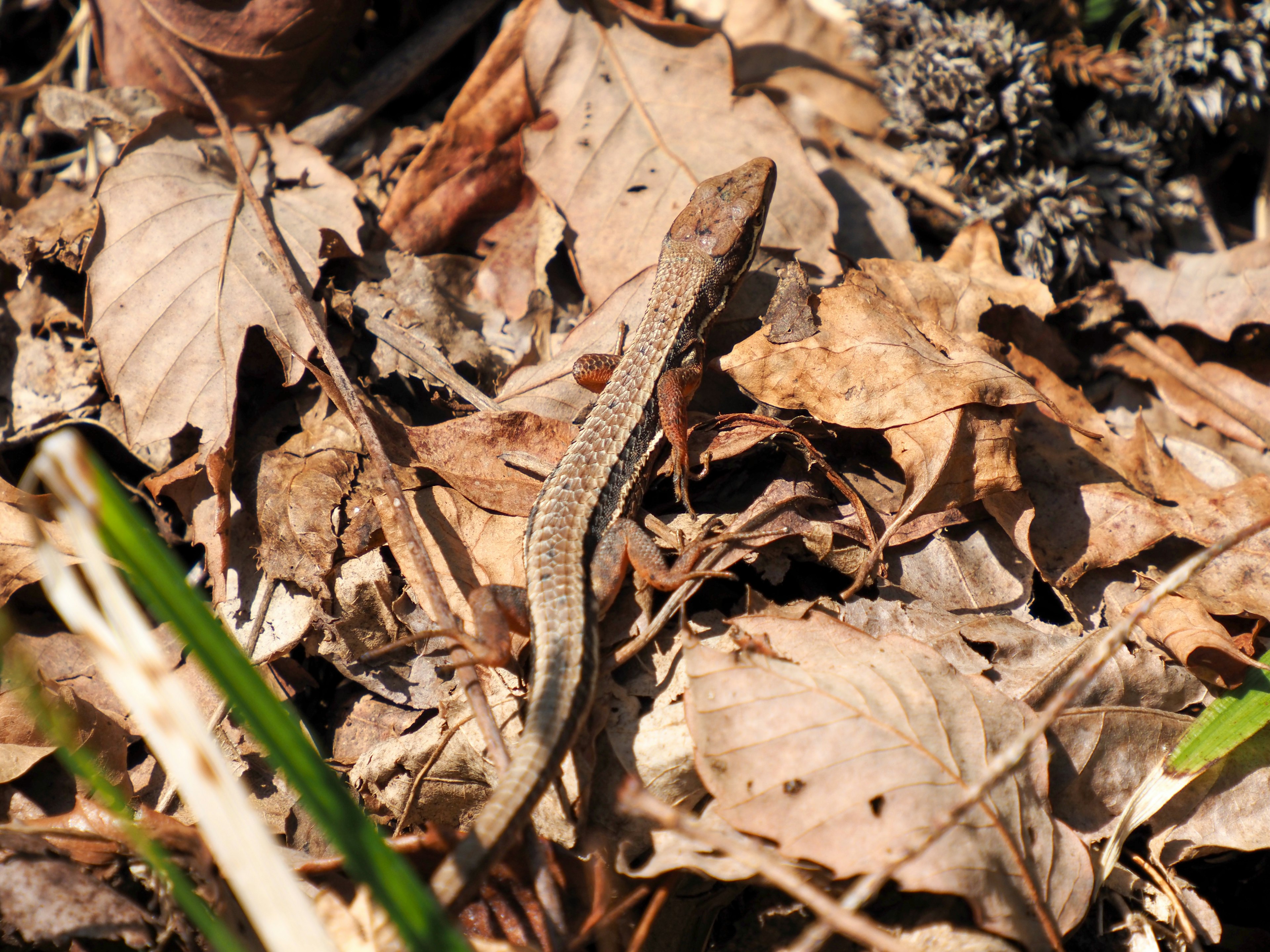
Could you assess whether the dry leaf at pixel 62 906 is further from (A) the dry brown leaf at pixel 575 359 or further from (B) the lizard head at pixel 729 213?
(B) the lizard head at pixel 729 213

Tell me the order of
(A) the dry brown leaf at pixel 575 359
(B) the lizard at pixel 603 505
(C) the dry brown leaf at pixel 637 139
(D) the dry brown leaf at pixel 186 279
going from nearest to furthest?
(B) the lizard at pixel 603 505, (D) the dry brown leaf at pixel 186 279, (A) the dry brown leaf at pixel 575 359, (C) the dry brown leaf at pixel 637 139

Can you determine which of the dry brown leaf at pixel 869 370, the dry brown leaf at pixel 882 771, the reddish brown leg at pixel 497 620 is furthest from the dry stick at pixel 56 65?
the dry brown leaf at pixel 882 771

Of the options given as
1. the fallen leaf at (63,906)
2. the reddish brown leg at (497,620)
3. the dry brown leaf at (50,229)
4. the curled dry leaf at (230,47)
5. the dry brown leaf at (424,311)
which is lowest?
the fallen leaf at (63,906)

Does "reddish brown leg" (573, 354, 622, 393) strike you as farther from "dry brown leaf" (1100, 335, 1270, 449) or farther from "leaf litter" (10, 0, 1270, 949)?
"dry brown leaf" (1100, 335, 1270, 449)

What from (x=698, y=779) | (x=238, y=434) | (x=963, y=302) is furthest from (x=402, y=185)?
(x=698, y=779)

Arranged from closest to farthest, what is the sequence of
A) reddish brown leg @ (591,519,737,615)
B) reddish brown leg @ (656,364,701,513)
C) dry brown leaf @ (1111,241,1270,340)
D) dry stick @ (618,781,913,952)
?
dry stick @ (618,781,913,952) → reddish brown leg @ (591,519,737,615) → reddish brown leg @ (656,364,701,513) → dry brown leaf @ (1111,241,1270,340)

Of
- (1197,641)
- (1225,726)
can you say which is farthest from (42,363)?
(1225,726)

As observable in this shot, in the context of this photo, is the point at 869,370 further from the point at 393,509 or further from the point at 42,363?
the point at 42,363

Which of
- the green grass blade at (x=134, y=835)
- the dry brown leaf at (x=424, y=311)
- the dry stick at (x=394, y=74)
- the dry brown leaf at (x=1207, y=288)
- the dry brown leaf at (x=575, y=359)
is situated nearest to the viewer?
the green grass blade at (x=134, y=835)

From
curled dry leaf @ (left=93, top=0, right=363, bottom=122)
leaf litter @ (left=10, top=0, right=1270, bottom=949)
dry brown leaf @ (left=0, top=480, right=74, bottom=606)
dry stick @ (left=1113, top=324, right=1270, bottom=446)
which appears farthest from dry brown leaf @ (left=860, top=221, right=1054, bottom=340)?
dry brown leaf @ (left=0, top=480, right=74, bottom=606)
